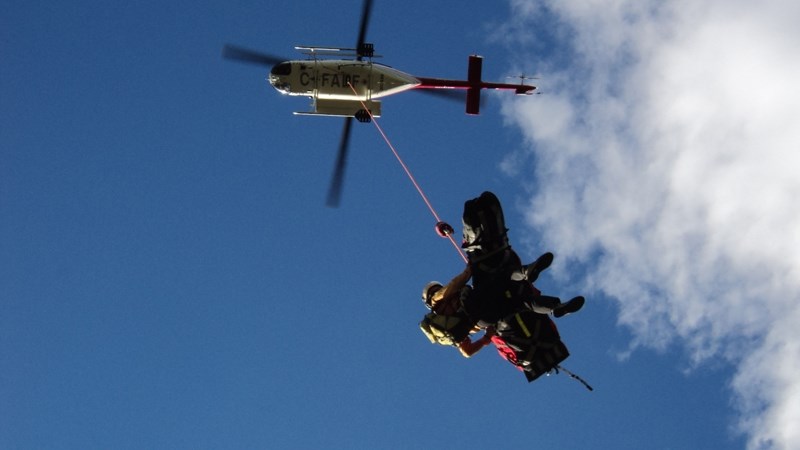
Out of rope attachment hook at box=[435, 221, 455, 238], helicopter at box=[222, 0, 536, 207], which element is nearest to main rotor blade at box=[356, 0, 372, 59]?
helicopter at box=[222, 0, 536, 207]

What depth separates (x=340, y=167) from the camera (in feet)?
51.4

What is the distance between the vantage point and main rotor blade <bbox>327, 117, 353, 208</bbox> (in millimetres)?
15352

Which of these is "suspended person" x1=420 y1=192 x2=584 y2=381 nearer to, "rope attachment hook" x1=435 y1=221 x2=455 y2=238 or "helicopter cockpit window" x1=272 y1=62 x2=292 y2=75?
"rope attachment hook" x1=435 y1=221 x2=455 y2=238

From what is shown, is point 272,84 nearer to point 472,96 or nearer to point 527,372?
point 472,96

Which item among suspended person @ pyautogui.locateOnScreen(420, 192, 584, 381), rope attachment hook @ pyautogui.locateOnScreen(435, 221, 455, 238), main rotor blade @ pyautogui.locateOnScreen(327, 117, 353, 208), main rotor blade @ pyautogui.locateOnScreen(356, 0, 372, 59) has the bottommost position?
suspended person @ pyautogui.locateOnScreen(420, 192, 584, 381)

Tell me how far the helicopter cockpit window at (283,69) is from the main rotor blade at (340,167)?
5.90ft

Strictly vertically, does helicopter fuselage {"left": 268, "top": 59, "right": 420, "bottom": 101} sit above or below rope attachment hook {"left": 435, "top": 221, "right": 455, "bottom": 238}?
above

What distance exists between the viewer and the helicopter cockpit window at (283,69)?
16141 millimetres

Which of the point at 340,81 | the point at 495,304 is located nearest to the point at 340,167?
the point at 340,81

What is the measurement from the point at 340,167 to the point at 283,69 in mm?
2827

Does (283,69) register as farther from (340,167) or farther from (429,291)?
(429,291)

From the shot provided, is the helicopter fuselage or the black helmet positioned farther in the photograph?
the helicopter fuselage

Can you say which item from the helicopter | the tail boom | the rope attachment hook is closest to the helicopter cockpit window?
the helicopter

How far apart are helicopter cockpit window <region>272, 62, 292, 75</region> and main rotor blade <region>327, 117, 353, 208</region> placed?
1799mm
